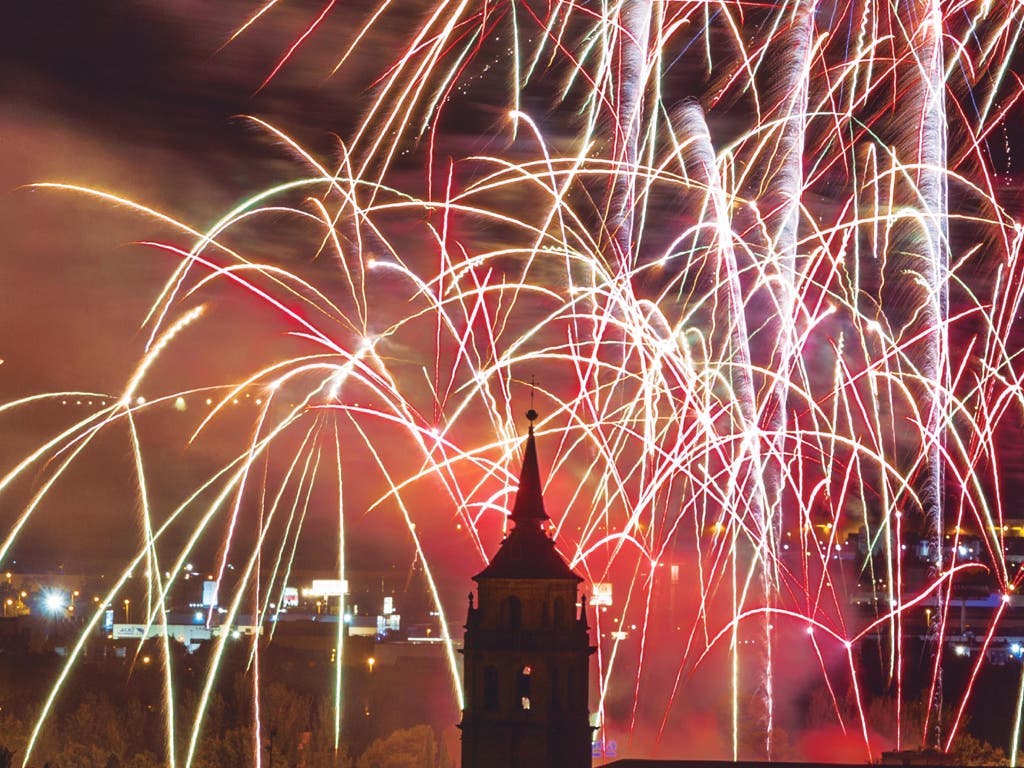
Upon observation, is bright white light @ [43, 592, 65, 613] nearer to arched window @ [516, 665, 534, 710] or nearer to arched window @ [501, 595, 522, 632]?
arched window @ [501, 595, 522, 632]

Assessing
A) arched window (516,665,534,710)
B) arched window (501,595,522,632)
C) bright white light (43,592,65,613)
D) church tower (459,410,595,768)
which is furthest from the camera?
bright white light (43,592,65,613)

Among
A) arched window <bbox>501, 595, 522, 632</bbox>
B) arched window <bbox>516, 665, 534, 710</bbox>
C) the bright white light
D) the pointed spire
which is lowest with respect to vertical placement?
arched window <bbox>516, 665, 534, 710</bbox>

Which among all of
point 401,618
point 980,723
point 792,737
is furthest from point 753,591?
point 401,618

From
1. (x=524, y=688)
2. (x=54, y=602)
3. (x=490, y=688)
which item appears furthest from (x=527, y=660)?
(x=54, y=602)

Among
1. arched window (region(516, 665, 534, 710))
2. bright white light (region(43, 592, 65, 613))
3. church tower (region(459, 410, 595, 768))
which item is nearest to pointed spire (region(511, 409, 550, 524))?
church tower (region(459, 410, 595, 768))

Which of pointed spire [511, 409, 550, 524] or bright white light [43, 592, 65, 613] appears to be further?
bright white light [43, 592, 65, 613]

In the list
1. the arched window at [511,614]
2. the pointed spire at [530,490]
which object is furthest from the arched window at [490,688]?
the pointed spire at [530,490]

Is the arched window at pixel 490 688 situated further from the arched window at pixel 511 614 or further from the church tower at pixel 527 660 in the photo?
the arched window at pixel 511 614
